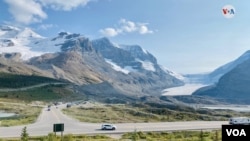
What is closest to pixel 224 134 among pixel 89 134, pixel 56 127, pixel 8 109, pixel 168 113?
pixel 56 127

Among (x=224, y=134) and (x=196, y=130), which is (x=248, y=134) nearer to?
(x=224, y=134)

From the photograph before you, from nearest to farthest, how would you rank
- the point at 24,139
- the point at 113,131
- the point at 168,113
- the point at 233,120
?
the point at 24,139 → the point at 113,131 → the point at 233,120 → the point at 168,113

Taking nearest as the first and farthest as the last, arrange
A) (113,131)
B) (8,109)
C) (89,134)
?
(89,134)
(113,131)
(8,109)

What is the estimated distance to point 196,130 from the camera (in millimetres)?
87188

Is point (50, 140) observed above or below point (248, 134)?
below

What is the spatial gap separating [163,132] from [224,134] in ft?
225

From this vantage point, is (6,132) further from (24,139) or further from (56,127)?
(24,139)

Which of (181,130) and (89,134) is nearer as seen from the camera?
(89,134)

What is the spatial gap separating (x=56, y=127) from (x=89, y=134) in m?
22.5

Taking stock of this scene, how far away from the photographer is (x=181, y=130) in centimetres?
8675

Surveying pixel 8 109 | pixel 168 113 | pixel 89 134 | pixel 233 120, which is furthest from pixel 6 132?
pixel 8 109

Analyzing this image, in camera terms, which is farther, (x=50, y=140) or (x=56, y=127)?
(x=56, y=127)

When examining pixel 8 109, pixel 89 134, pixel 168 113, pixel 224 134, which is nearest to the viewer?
pixel 224 134

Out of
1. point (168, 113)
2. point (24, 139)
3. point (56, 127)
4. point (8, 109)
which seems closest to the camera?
point (24, 139)
